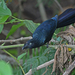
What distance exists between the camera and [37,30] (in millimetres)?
1906

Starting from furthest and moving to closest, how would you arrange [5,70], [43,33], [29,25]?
1. [43,33]
2. [29,25]
3. [5,70]

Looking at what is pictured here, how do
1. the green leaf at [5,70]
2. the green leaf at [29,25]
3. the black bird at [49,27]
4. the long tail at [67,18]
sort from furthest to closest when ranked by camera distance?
1. the long tail at [67,18]
2. the black bird at [49,27]
3. the green leaf at [29,25]
4. the green leaf at [5,70]

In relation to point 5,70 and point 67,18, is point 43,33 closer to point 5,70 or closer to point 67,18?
point 67,18

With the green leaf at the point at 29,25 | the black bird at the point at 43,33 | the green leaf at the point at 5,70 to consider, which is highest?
the green leaf at the point at 29,25

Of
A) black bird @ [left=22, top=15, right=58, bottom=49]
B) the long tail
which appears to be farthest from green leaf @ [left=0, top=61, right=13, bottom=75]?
the long tail

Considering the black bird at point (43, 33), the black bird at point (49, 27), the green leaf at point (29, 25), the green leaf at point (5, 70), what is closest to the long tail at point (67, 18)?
the black bird at point (49, 27)

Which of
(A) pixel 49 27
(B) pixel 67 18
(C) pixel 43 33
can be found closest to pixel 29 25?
(C) pixel 43 33

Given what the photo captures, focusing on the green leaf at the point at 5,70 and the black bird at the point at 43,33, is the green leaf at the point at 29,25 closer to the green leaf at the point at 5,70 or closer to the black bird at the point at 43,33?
the black bird at the point at 43,33

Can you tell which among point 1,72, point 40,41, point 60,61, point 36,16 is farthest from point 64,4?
point 1,72

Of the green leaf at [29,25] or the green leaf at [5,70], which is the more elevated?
the green leaf at [29,25]

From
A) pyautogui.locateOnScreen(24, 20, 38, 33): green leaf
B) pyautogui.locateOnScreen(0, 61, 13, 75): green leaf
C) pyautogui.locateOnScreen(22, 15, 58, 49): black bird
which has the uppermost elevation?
pyautogui.locateOnScreen(24, 20, 38, 33): green leaf

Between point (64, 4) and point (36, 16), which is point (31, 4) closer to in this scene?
point (36, 16)

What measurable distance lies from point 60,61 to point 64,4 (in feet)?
16.9

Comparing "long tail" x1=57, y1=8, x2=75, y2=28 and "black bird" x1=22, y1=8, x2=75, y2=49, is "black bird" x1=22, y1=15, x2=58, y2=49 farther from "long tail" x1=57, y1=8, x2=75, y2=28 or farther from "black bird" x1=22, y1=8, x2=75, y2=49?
"long tail" x1=57, y1=8, x2=75, y2=28
